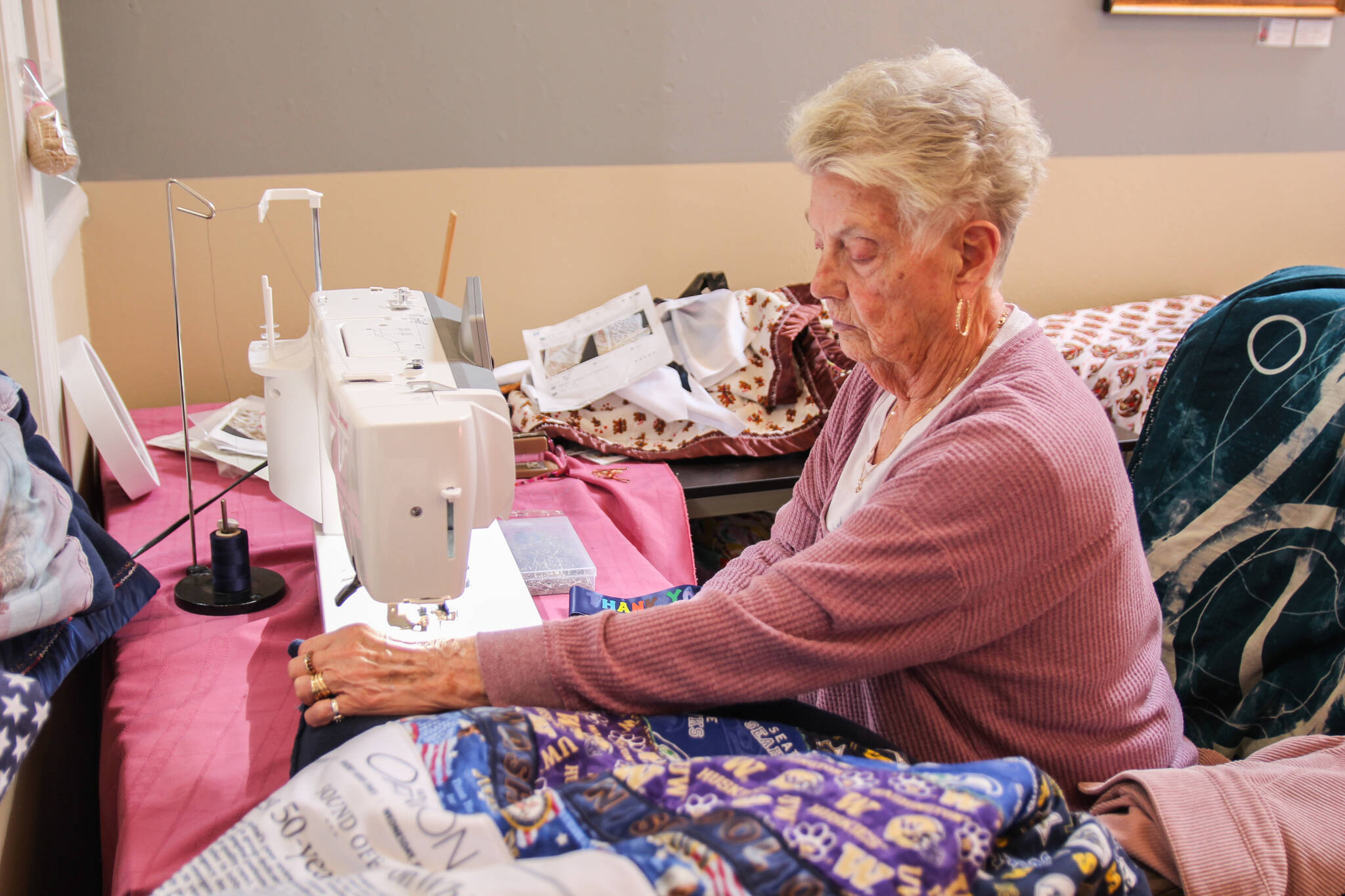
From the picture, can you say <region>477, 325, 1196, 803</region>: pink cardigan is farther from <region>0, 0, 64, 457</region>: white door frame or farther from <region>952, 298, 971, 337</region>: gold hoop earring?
<region>0, 0, 64, 457</region>: white door frame

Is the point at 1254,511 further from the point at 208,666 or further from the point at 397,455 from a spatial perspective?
the point at 208,666

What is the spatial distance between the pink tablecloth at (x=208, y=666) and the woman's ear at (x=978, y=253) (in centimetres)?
66

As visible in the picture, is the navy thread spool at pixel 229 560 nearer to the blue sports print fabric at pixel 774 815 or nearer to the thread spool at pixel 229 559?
the thread spool at pixel 229 559

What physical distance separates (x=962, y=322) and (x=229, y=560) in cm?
98

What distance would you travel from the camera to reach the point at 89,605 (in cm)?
108

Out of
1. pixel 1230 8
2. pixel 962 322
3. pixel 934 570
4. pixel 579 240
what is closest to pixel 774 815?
pixel 934 570

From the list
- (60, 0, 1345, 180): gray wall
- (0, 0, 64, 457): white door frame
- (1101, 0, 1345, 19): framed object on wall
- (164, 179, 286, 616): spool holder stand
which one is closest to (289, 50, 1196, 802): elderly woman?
(164, 179, 286, 616): spool holder stand

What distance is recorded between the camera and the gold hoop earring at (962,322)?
47.1 inches

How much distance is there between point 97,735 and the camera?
1688 mm

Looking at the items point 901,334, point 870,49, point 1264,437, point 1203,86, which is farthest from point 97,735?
point 1203,86

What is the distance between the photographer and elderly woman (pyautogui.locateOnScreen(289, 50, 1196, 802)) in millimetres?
979

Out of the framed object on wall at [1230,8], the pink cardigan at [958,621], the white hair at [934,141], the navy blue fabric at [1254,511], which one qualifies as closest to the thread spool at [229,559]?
the pink cardigan at [958,621]

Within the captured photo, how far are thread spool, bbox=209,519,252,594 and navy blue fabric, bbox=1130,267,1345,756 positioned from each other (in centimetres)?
123

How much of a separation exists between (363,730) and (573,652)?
0.68 feet
